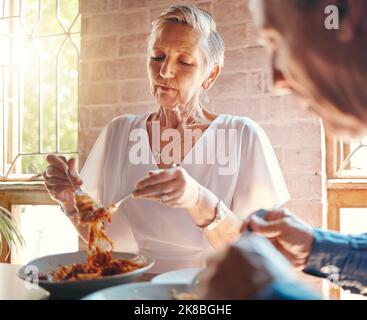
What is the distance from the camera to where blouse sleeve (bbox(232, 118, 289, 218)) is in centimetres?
141

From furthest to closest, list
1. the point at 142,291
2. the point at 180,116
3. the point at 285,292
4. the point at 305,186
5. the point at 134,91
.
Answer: the point at 134,91, the point at 305,186, the point at 180,116, the point at 142,291, the point at 285,292

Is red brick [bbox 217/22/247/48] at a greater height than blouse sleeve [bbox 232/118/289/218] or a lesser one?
greater

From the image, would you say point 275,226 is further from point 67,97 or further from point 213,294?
point 67,97

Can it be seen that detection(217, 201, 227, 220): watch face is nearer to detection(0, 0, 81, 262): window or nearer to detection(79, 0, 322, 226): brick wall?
detection(79, 0, 322, 226): brick wall

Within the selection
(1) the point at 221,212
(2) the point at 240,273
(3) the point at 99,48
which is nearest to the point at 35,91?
(3) the point at 99,48

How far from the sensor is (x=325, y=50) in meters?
0.36

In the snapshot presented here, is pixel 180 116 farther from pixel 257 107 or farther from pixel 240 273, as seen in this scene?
pixel 240 273

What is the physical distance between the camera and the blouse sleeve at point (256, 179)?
141cm

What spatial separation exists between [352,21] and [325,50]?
0.09ft

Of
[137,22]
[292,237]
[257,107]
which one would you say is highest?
[137,22]

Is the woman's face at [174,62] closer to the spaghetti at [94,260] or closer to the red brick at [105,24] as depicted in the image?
the spaghetti at [94,260]

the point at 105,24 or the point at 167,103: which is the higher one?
the point at 105,24

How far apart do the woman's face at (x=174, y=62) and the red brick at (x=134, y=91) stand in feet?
2.09

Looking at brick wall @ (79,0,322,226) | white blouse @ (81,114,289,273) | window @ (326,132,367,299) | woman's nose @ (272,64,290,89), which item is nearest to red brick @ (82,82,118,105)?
brick wall @ (79,0,322,226)
